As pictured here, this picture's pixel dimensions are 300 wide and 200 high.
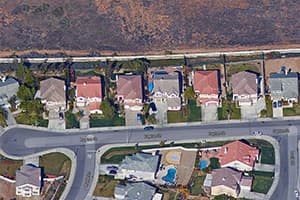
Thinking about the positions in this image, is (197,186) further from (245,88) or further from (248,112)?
(245,88)

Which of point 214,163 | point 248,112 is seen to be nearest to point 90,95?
point 214,163

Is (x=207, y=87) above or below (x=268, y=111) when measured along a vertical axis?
above

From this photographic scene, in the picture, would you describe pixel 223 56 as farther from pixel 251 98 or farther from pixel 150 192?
pixel 150 192

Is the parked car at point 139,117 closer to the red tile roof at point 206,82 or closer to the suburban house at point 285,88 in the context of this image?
the red tile roof at point 206,82

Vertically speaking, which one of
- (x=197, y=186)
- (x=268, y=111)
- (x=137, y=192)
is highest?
(x=268, y=111)

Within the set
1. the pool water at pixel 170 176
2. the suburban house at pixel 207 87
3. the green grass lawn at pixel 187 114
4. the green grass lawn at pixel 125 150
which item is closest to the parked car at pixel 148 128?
the green grass lawn at pixel 187 114
